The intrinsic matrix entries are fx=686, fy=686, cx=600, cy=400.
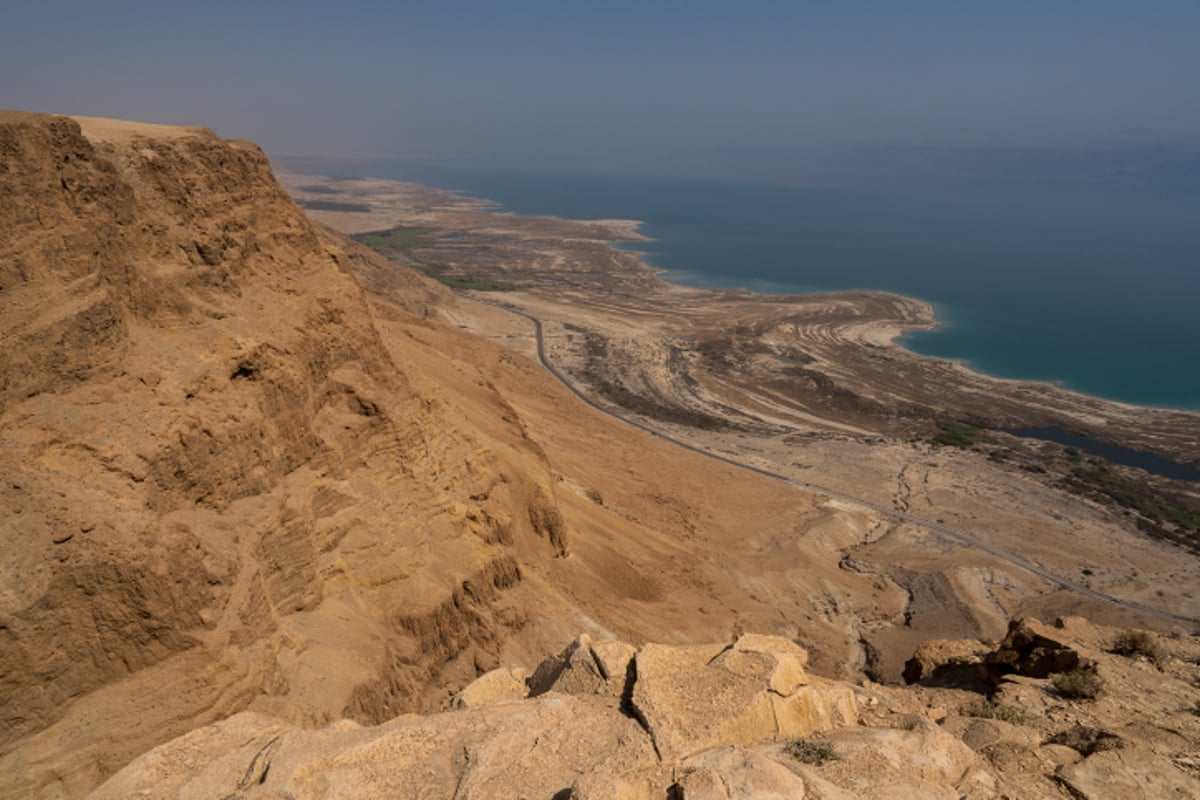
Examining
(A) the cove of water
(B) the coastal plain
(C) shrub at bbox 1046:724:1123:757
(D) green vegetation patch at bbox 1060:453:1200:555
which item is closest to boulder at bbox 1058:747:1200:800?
(C) shrub at bbox 1046:724:1123:757

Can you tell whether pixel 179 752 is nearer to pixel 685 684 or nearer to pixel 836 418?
pixel 685 684

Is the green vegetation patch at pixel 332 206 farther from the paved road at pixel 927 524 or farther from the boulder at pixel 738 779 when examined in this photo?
the boulder at pixel 738 779

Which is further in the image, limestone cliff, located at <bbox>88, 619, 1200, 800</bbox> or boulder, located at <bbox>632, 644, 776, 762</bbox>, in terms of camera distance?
boulder, located at <bbox>632, 644, 776, 762</bbox>

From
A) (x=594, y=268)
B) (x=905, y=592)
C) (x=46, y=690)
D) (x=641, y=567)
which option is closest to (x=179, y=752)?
(x=46, y=690)

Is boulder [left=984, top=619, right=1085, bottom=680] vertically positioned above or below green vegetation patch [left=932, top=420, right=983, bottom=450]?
above

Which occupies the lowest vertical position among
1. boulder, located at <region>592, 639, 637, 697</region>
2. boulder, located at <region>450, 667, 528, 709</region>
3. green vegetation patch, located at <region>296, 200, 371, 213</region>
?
boulder, located at <region>450, 667, 528, 709</region>

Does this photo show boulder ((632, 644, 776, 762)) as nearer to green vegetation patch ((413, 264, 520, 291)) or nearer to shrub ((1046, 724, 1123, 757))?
Result: shrub ((1046, 724, 1123, 757))

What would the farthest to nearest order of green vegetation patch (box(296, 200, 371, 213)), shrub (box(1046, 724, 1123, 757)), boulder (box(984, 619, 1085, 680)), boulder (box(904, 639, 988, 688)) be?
green vegetation patch (box(296, 200, 371, 213))
boulder (box(904, 639, 988, 688))
boulder (box(984, 619, 1085, 680))
shrub (box(1046, 724, 1123, 757))
